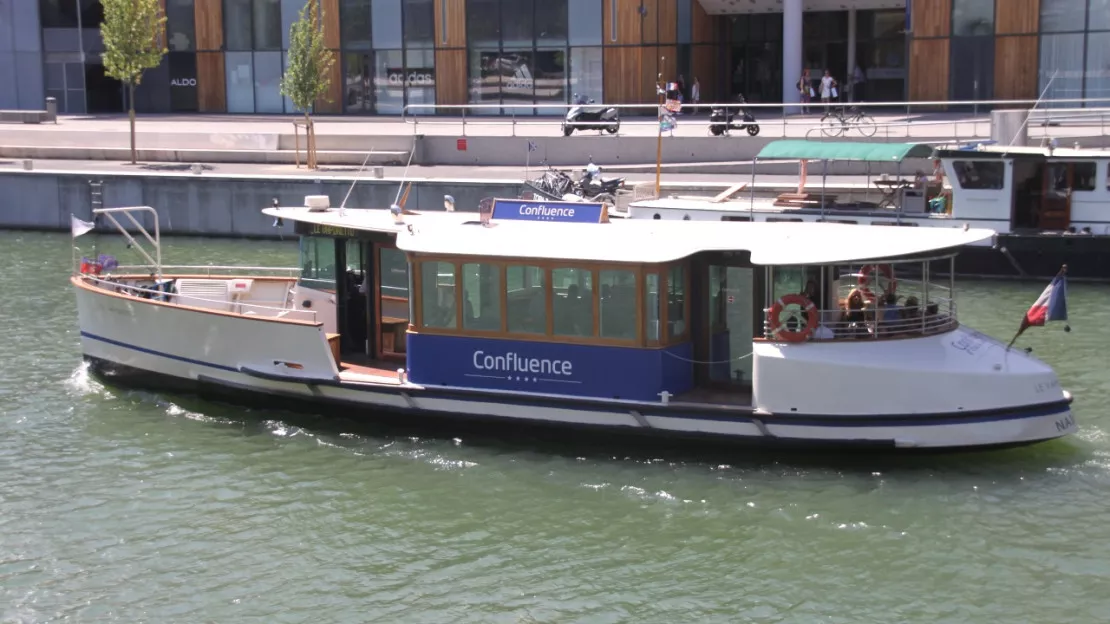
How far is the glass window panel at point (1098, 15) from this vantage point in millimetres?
45938

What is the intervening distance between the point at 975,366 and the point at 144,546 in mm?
9229

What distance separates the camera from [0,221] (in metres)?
39.7

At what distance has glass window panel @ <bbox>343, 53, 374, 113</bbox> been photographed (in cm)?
5659

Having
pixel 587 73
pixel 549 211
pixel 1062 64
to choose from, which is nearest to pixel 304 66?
pixel 587 73

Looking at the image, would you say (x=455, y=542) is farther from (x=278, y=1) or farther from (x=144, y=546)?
(x=278, y=1)

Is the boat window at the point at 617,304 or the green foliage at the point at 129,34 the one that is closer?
the boat window at the point at 617,304

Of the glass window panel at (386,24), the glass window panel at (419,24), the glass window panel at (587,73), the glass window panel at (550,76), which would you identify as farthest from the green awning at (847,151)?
the glass window panel at (386,24)

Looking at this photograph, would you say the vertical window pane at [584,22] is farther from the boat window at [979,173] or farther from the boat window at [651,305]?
the boat window at [651,305]

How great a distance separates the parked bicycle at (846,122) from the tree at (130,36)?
20.1 m

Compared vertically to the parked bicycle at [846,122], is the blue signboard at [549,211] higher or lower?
A: lower

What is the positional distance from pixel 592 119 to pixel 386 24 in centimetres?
1480

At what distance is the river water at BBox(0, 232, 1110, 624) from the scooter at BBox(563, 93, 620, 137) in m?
24.7

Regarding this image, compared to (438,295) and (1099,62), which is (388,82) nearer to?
(1099,62)

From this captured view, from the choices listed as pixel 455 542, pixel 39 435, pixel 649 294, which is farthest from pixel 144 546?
pixel 649 294
